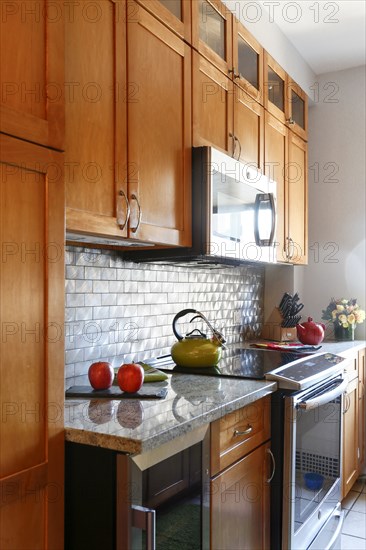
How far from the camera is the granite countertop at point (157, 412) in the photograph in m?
1.23

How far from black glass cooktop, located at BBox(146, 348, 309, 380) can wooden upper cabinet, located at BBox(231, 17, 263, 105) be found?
4.50 feet

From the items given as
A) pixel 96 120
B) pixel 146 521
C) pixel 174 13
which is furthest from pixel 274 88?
pixel 146 521

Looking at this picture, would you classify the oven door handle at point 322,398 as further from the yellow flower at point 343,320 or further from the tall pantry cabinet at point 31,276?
the tall pantry cabinet at point 31,276

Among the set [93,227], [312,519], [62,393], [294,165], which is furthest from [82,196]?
[294,165]

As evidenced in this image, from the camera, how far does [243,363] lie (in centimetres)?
237

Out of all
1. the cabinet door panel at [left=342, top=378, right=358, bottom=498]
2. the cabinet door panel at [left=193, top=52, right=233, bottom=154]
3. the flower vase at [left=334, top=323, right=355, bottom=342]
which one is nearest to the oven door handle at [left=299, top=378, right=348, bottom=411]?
the cabinet door panel at [left=342, top=378, right=358, bottom=498]

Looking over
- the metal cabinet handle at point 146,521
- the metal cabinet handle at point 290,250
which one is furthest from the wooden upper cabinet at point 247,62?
the metal cabinet handle at point 146,521

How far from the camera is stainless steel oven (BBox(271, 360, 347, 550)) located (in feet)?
6.61

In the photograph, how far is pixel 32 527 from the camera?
1129 mm

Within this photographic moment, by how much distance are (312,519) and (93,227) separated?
1.65 metres

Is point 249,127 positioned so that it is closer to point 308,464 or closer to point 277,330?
point 277,330

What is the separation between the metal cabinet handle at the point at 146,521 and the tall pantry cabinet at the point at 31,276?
0.17 m

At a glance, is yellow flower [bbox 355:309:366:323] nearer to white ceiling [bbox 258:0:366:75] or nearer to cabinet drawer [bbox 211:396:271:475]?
cabinet drawer [bbox 211:396:271:475]

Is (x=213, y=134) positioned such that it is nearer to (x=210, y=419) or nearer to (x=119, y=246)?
(x=119, y=246)
